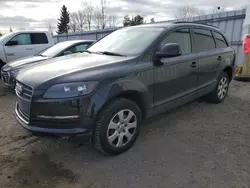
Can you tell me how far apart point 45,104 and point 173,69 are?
1.99 meters

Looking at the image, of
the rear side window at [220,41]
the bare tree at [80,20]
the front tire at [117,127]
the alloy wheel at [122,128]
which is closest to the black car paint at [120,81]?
the front tire at [117,127]

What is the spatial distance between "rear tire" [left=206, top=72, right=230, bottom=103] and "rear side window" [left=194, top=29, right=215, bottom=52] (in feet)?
2.62

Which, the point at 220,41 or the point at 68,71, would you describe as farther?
the point at 220,41

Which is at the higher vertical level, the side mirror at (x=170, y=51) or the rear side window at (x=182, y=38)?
the rear side window at (x=182, y=38)

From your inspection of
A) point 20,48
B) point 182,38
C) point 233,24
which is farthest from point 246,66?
point 20,48

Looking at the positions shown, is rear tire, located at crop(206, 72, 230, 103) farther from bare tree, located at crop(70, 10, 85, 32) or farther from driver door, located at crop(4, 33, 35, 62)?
bare tree, located at crop(70, 10, 85, 32)

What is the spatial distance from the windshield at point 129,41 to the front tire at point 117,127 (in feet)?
2.75

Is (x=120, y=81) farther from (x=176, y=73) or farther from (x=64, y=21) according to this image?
(x=64, y=21)

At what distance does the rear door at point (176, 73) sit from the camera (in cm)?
330

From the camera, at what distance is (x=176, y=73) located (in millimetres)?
3539

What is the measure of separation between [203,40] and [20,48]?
6.62 metres

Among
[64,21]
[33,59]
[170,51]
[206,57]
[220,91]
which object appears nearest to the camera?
[170,51]

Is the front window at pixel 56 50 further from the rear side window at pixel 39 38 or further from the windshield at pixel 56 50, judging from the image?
the rear side window at pixel 39 38

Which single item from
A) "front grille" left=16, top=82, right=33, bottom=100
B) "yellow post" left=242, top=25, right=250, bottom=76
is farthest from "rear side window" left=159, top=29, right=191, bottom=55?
"yellow post" left=242, top=25, right=250, bottom=76
